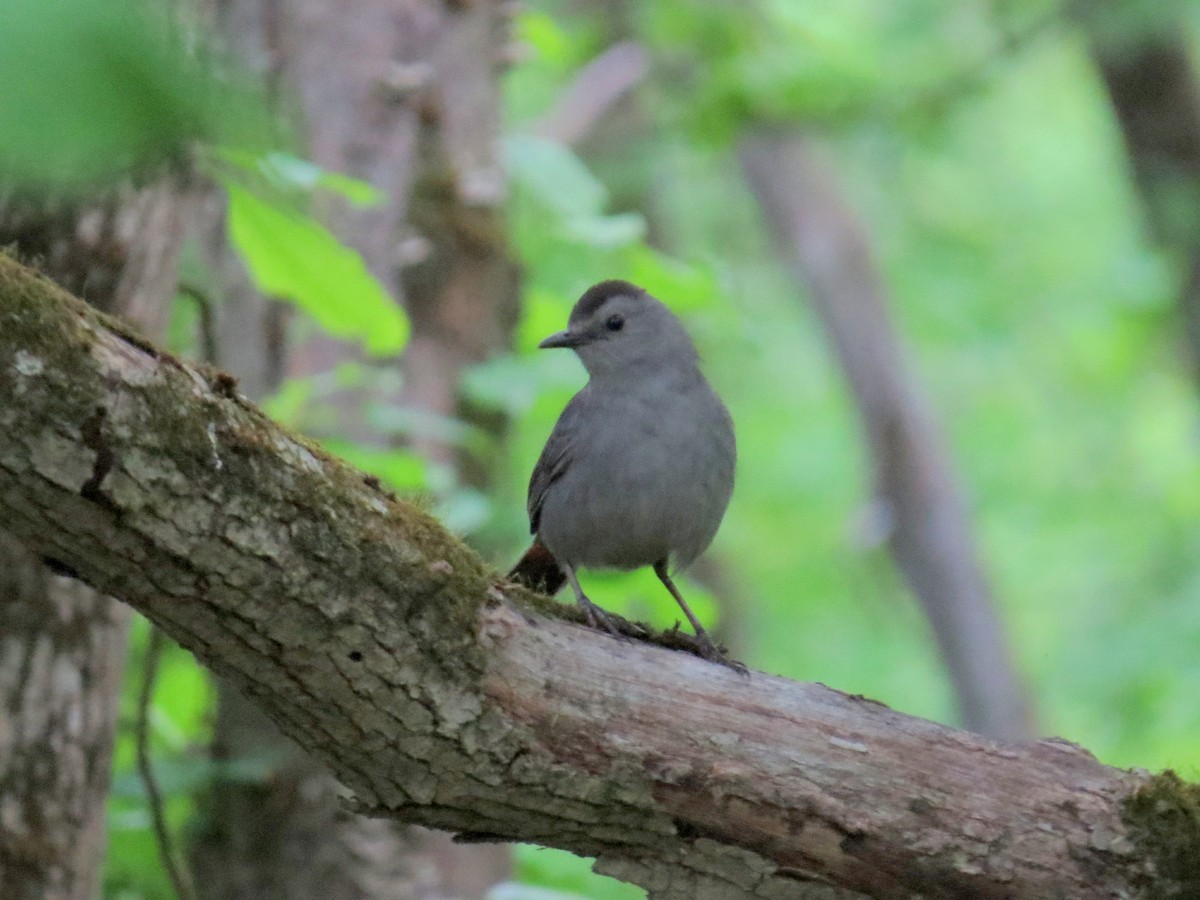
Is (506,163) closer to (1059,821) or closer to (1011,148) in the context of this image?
(1059,821)

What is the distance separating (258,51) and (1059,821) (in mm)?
4658

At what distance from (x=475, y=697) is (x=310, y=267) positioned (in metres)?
1.27

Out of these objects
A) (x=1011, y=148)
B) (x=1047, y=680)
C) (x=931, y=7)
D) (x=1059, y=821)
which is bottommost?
(x=1059, y=821)

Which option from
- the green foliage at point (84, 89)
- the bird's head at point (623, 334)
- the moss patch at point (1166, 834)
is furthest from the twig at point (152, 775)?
the green foliage at point (84, 89)

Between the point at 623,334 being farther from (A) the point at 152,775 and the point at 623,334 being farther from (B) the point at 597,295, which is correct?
(A) the point at 152,775

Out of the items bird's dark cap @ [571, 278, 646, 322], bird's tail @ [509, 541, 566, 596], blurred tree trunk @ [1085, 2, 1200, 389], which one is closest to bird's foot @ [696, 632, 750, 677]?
bird's tail @ [509, 541, 566, 596]

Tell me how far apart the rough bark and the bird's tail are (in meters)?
1.39

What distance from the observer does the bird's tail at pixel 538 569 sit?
4.91m

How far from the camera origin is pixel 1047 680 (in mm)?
12258

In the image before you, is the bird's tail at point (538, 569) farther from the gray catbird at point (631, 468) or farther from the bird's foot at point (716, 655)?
the bird's foot at point (716, 655)

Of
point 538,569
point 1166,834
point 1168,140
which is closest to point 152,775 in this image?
point 538,569

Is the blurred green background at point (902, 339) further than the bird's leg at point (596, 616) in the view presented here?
Yes

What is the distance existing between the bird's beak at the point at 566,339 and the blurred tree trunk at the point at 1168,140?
460cm

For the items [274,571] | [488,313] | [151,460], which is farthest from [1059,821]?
[488,313]
